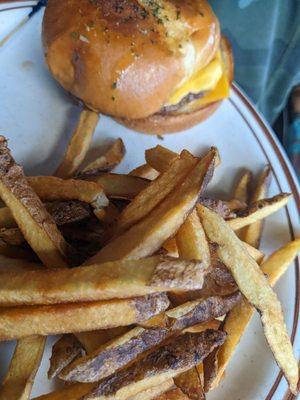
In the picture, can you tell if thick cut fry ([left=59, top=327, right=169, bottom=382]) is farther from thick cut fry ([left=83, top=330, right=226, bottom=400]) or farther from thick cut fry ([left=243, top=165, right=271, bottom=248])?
thick cut fry ([left=243, top=165, right=271, bottom=248])

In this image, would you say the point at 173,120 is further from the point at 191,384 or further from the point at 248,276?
the point at 191,384

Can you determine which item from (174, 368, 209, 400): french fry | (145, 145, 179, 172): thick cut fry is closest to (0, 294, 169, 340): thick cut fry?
(174, 368, 209, 400): french fry

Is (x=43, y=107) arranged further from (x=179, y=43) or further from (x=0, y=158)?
(x=0, y=158)

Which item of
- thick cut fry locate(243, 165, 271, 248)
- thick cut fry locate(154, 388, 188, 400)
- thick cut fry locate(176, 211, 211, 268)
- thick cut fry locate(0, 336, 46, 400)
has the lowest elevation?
thick cut fry locate(154, 388, 188, 400)

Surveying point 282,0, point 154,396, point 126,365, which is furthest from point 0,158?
point 282,0

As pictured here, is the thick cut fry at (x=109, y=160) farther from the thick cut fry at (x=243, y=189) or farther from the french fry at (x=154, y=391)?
the french fry at (x=154, y=391)

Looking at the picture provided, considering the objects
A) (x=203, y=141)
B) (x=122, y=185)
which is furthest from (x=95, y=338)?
(x=203, y=141)

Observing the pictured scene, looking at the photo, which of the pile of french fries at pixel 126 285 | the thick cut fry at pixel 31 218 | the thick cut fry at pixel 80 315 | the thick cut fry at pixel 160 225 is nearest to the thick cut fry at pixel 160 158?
the pile of french fries at pixel 126 285
